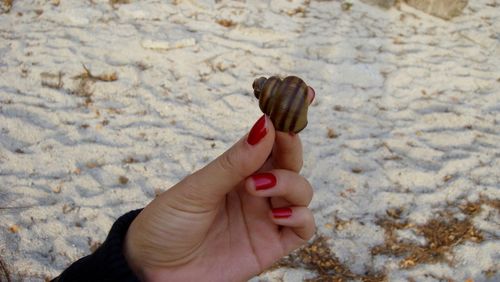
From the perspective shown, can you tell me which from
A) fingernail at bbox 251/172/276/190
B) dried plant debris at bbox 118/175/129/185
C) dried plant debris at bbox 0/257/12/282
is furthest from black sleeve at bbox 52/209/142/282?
dried plant debris at bbox 118/175/129/185

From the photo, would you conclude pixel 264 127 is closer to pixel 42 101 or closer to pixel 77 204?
pixel 77 204

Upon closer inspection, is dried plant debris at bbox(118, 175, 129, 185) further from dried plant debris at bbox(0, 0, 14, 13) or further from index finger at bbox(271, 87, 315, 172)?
dried plant debris at bbox(0, 0, 14, 13)

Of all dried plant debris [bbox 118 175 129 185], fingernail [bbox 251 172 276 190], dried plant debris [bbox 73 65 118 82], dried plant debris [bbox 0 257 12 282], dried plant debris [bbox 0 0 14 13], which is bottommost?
dried plant debris [bbox 0 257 12 282]

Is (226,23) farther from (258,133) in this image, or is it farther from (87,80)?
(258,133)

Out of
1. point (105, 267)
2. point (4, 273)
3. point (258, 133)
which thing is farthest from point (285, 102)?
point (4, 273)

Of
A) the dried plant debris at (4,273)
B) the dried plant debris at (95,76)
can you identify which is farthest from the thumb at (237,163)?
the dried plant debris at (95,76)

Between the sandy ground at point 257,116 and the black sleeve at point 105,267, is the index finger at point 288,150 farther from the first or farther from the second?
the sandy ground at point 257,116
